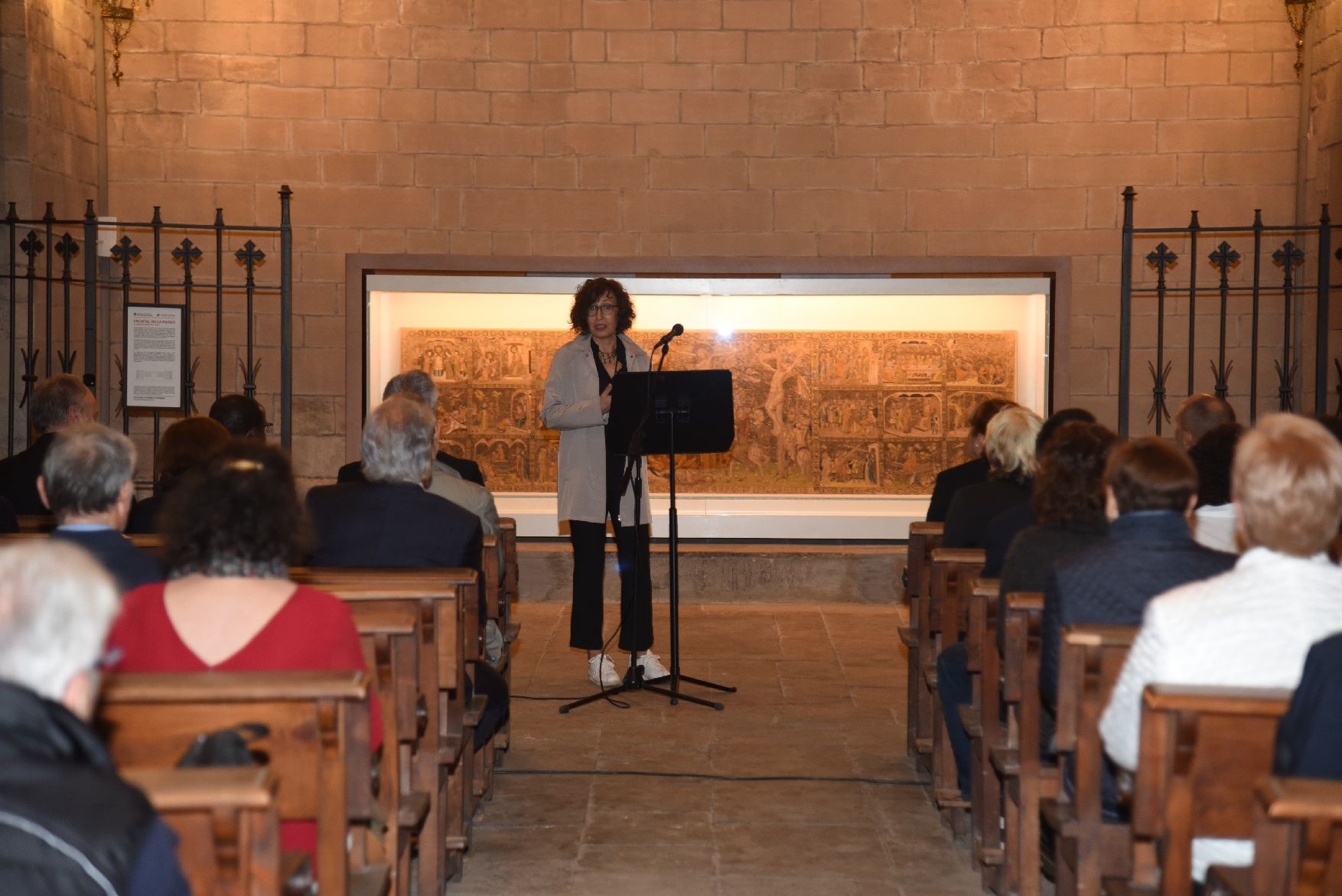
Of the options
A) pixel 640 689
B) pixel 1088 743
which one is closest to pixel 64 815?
pixel 1088 743

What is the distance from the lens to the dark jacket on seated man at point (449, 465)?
16.1 ft

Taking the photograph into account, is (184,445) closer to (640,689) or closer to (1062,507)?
(640,689)

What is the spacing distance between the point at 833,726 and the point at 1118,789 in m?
2.50

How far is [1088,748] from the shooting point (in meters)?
2.96

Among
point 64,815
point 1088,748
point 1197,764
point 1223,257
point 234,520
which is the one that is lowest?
point 1088,748

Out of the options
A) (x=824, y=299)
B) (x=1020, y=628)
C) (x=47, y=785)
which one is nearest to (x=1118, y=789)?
(x=1020, y=628)

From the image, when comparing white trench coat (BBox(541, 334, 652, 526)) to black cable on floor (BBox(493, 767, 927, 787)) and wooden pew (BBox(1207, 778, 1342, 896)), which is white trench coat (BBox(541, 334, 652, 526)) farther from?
wooden pew (BBox(1207, 778, 1342, 896))

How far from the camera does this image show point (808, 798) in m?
4.45

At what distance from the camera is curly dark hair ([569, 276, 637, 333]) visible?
584 cm

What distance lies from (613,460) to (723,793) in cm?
178

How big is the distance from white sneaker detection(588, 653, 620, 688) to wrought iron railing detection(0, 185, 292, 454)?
1.98m

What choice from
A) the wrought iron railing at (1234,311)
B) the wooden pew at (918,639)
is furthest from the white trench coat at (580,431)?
the wrought iron railing at (1234,311)

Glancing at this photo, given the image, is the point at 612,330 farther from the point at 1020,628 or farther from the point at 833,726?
the point at 1020,628

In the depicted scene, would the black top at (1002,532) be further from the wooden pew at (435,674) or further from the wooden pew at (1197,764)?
the wooden pew at (1197,764)
